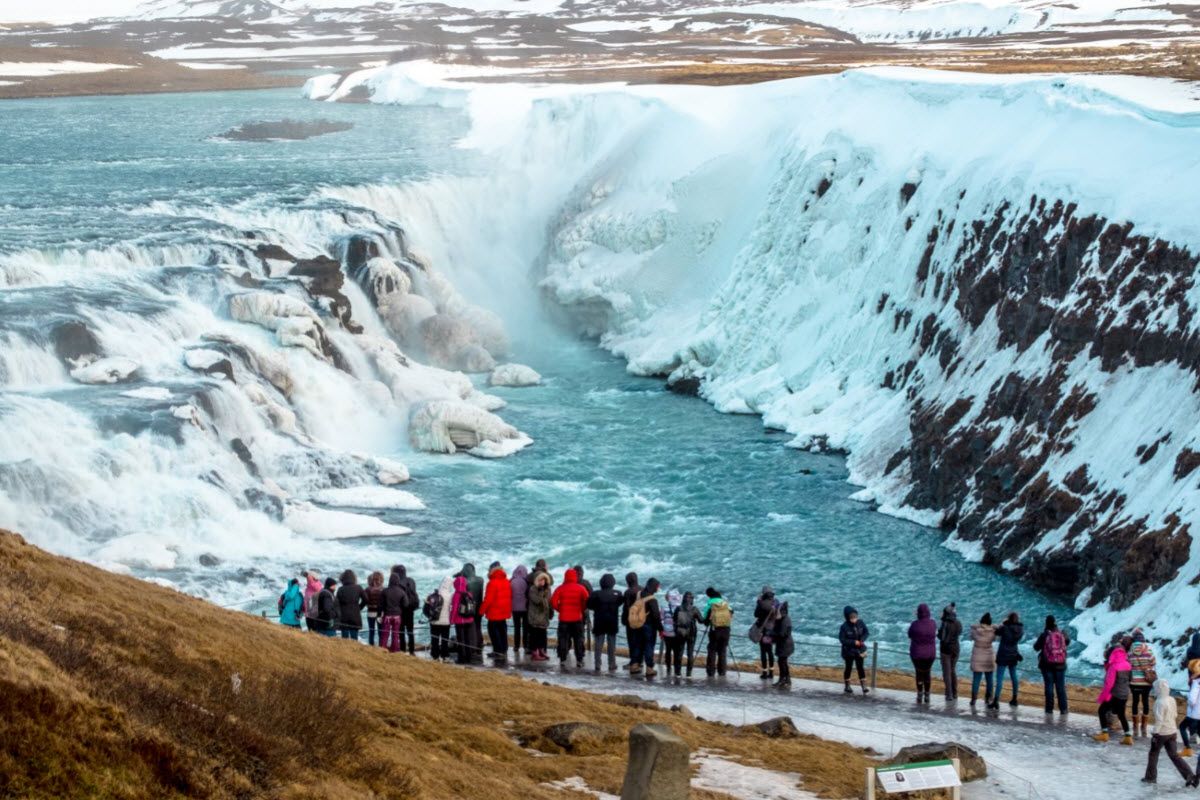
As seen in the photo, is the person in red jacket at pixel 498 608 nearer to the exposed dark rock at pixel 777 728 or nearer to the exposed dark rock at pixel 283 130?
the exposed dark rock at pixel 777 728

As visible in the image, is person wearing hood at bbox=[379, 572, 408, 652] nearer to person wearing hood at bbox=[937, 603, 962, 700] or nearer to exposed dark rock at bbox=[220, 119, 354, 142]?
person wearing hood at bbox=[937, 603, 962, 700]

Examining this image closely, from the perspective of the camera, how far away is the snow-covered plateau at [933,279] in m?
31.9

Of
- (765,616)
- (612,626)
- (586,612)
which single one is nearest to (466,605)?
(586,612)

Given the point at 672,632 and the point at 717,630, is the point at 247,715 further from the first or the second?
the point at 717,630

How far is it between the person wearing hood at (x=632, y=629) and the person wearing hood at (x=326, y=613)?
4.38 metres

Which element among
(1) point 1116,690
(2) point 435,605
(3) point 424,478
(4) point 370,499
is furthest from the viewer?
(3) point 424,478

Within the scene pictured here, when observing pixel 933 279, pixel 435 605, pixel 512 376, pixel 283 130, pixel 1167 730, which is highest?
pixel 283 130

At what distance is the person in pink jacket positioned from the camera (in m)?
19.9

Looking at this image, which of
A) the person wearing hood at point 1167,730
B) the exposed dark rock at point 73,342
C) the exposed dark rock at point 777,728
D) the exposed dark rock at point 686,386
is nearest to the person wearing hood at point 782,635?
the exposed dark rock at point 777,728

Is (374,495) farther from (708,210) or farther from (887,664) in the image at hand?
(708,210)

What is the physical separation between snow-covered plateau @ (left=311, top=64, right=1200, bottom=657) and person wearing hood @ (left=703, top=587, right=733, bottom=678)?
856 centimetres

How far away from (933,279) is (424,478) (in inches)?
628

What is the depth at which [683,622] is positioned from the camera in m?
22.7

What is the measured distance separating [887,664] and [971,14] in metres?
162
